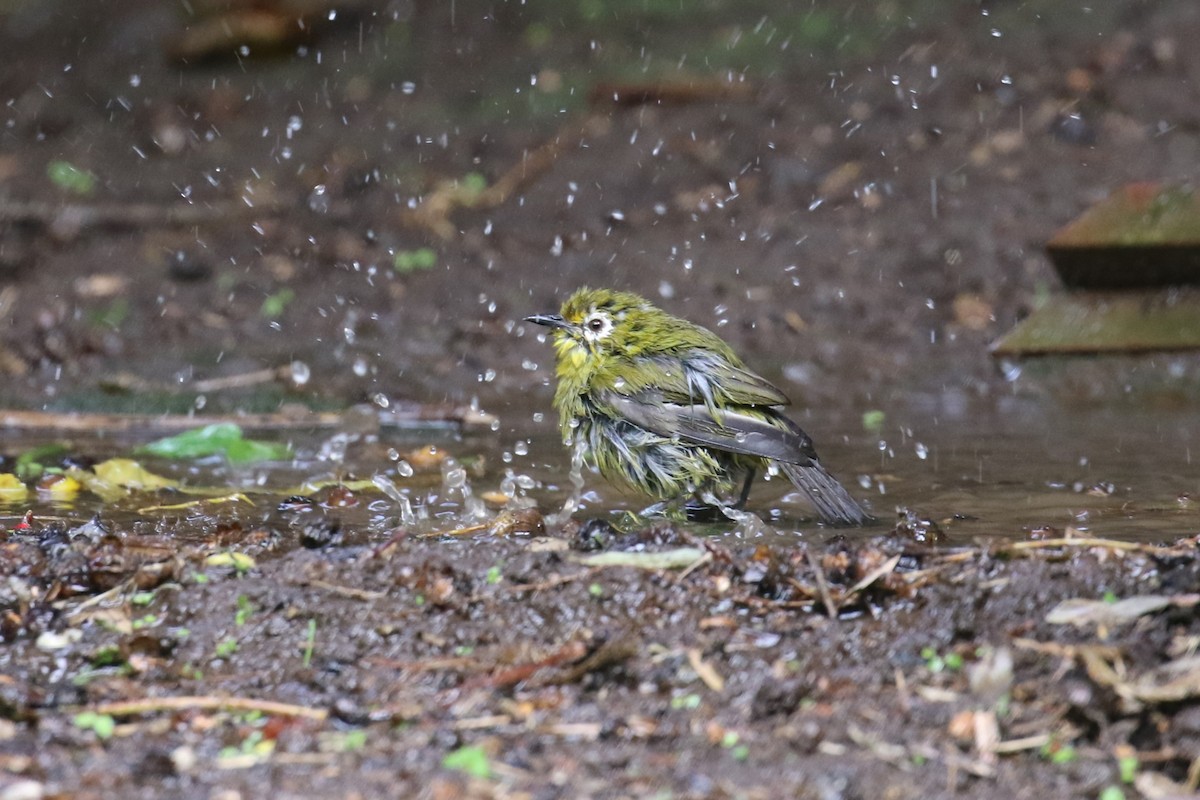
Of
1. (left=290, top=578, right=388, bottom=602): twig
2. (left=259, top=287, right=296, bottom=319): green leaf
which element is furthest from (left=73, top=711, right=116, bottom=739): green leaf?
(left=259, top=287, right=296, bottom=319): green leaf

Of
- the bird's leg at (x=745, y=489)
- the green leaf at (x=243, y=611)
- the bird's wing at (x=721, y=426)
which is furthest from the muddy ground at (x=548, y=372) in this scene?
the bird's leg at (x=745, y=489)

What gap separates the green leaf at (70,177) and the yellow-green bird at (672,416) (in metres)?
6.11

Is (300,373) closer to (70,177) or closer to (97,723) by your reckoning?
(70,177)

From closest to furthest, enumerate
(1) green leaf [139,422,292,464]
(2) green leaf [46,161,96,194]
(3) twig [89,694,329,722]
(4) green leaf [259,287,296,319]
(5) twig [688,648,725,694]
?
(3) twig [89,694,329,722] → (5) twig [688,648,725,694] → (1) green leaf [139,422,292,464] → (4) green leaf [259,287,296,319] → (2) green leaf [46,161,96,194]

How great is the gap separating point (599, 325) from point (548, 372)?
228 centimetres

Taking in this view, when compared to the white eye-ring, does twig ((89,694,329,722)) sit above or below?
below

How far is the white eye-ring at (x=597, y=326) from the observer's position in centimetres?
591

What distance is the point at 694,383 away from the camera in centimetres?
568

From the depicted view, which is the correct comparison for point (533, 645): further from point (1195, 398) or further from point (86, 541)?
point (1195, 398)

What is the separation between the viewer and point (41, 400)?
7586 mm

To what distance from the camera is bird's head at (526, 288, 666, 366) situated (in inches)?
231

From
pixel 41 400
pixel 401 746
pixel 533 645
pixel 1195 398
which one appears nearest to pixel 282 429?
pixel 41 400

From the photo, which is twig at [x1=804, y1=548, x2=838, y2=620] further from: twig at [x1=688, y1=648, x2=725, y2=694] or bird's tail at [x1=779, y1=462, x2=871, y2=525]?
bird's tail at [x1=779, y1=462, x2=871, y2=525]

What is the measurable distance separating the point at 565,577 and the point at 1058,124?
305 inches
